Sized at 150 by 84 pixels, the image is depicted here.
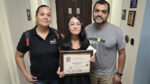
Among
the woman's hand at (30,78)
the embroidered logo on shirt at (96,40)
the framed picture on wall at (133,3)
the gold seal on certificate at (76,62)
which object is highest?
the framed picture on wall at (133,3)

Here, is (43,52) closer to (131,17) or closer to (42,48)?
(42,48)

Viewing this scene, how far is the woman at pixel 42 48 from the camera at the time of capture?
1.11 meters

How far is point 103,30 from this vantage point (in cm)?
121

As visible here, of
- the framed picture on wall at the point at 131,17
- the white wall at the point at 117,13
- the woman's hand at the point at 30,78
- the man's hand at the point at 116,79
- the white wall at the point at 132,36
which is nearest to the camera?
the woman's hand at the point at 30,78

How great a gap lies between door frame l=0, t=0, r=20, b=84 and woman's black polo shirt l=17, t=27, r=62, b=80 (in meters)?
0.35

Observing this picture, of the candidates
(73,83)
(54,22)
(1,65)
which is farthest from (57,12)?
(73,83)

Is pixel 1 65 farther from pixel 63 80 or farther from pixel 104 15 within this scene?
pixel 104 15

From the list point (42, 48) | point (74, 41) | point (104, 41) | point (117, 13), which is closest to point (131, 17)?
point (104, 41)

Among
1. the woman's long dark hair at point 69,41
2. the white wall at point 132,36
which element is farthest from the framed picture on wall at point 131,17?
the woman's long dark hair at point 69,41

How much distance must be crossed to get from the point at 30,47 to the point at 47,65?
0.24 m

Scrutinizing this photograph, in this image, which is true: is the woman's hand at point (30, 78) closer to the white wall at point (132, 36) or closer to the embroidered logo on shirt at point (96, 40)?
the embroidered logo on shirt at point (96, 40)

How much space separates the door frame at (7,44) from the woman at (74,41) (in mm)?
717

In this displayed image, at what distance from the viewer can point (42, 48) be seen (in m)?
1.11

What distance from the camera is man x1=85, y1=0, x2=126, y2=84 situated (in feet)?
3.90
